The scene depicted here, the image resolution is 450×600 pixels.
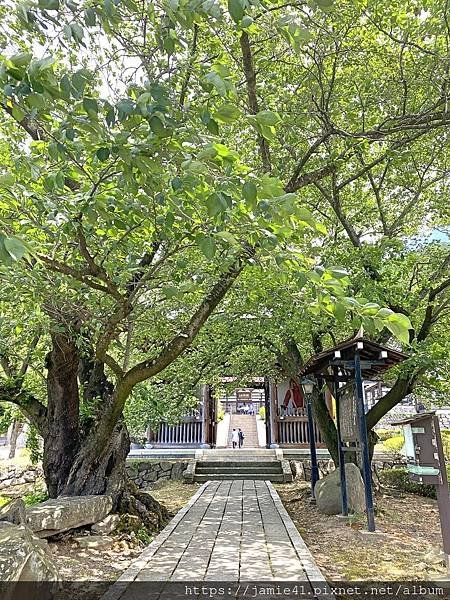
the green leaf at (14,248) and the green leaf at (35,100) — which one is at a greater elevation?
the green leaf at (35,100)

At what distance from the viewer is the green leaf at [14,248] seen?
168 cm

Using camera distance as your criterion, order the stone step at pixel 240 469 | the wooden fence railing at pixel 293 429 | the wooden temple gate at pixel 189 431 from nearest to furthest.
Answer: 1. the stone step at pixel 240 469
2. the wooden fence railing at pixel 293 429
3. the wooden temple gate at pixel 189 431

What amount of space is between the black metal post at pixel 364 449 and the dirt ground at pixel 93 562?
3.05 metres

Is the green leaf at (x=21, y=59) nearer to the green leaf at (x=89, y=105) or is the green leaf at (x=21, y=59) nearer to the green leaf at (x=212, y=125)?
the green leaf at (x=89, y=105)

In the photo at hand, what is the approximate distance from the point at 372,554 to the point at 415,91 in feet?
19.4

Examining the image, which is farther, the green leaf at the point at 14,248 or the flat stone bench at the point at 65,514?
the flat stone bench at the point at 65,514

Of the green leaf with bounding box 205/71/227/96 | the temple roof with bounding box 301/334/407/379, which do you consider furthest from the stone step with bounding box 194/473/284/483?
the green leaf with bounding box 205/71/227/96

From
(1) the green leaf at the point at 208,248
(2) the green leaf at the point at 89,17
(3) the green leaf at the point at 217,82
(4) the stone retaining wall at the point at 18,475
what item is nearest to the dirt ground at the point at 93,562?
(1) the green leaf at the point at 208,248

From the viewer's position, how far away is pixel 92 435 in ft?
23.3

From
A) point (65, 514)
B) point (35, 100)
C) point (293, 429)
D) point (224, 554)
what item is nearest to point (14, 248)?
point (35, 100)

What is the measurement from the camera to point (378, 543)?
623cm

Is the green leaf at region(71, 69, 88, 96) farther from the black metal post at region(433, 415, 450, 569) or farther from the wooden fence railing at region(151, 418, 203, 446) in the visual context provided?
the wooden fence railing at region(151, 418, 203, 446)

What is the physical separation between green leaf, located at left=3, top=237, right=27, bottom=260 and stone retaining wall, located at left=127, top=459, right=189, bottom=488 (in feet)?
42.4

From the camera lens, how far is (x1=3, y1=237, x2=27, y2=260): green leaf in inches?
66.0
